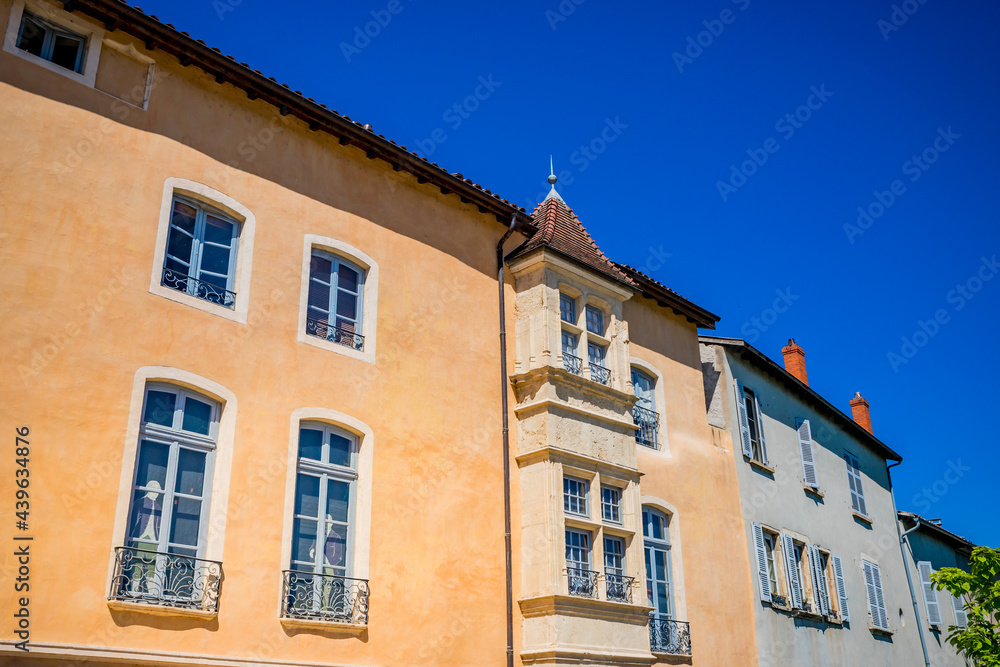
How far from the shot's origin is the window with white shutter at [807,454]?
21.4m

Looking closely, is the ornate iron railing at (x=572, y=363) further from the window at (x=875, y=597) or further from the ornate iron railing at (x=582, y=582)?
the window at (x=875, y=597)

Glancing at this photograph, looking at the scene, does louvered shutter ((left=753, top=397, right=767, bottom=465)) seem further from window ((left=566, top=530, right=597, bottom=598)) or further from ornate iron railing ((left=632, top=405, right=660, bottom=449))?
window ((left=566, top=530, right=597, bottom=598))

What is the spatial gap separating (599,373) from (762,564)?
5.90 metres

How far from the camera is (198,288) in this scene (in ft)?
36.0

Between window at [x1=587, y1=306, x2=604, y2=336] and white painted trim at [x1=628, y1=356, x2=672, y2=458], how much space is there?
118 cm

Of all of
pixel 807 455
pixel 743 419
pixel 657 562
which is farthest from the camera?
pixel 807 455

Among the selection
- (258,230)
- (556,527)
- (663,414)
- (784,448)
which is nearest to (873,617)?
(784,448)

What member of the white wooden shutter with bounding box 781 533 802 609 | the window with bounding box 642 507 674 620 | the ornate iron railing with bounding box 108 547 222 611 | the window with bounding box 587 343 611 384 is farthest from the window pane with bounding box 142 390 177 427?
the white wooden shutter with bounding box 781 533 802 609

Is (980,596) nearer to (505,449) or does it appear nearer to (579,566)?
(579,566)

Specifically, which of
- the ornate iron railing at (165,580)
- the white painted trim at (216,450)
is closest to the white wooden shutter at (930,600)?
the white painted trim at (216,450)

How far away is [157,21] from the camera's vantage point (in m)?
11.0

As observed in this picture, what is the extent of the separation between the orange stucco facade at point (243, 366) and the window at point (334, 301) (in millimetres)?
337

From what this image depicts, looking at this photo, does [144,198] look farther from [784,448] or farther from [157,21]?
[784,448]

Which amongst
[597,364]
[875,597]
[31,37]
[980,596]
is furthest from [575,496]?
[980,596]
